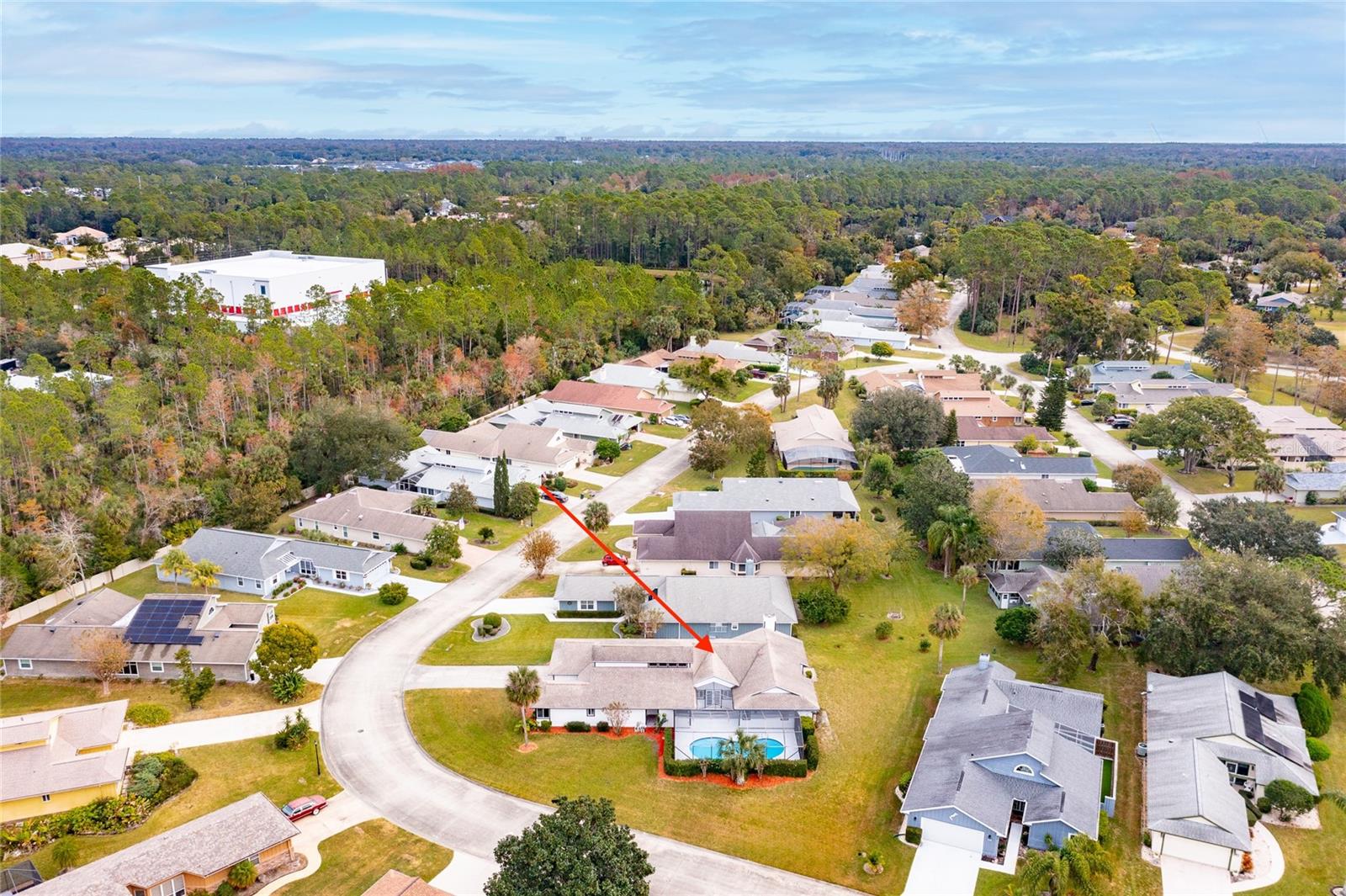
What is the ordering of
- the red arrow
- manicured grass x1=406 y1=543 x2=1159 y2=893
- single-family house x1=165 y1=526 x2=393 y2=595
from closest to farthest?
manicured grass x1=406 y1=543 x2=1159 y2=893
the red arrow
single-family house x1=165 y1=526 x2=393 y2=595

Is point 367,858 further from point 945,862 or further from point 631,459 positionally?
point 631,459

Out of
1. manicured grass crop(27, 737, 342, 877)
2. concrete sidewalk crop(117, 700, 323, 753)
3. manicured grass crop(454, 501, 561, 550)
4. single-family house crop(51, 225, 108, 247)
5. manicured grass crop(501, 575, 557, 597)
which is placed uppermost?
single-family house crop(51, 225, 108, 247)

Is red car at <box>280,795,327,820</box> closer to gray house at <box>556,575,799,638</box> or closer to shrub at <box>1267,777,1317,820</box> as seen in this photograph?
gray house at <box>556,575,799,638</box>

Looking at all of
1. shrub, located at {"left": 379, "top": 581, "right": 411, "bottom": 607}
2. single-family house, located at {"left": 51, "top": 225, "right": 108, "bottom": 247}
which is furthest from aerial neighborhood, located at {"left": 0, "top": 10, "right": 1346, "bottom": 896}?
single-family house, located at {"left": 51, "top": 225, "right": 108, "bottom": 247}

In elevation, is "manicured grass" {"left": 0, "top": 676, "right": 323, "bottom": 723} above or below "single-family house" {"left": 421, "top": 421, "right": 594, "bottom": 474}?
below

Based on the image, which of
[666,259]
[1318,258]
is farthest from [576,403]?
[1318,258]

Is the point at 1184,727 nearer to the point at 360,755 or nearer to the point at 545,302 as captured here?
the point at 360,755

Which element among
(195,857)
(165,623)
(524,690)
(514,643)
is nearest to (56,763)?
(195,857)
